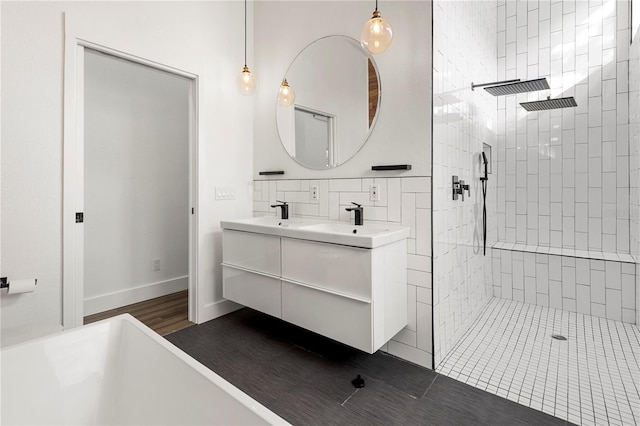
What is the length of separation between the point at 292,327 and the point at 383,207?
1.30 meters

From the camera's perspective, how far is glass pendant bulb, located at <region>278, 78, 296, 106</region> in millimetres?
3051

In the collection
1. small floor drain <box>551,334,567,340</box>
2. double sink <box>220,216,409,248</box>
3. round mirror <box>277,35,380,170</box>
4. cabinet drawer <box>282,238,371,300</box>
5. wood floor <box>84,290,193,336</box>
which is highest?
round mirror <box>277,35,380,170</box>

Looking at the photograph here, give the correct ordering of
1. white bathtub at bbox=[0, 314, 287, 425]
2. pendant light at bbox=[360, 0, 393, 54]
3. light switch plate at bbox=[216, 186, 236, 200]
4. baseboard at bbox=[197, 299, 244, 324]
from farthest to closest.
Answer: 1. light switch plate at bbox=[216, 186, 236, 200]
2. baseboard at bbox=[197, 299, 244, 324]
3. pendant light at bbox=[360, 0, 393, 54]
4. white bathtub at bbox=[0, 314, 287, 425]

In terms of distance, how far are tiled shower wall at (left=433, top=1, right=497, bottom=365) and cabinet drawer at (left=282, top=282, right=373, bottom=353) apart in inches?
22.6

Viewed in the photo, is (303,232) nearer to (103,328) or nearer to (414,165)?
(414,165)

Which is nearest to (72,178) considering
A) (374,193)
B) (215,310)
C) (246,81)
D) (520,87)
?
(246,81)

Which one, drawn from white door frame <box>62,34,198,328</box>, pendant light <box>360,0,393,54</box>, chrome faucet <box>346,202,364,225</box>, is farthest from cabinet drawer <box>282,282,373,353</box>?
pendant light <box>360,0,393,54</box>

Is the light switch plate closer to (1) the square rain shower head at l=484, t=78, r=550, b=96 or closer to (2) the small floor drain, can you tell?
(1) the square rain shower head at l=484, t=78, r=550, b=96

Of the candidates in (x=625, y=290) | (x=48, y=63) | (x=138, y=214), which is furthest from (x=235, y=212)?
(x=625, y=290)

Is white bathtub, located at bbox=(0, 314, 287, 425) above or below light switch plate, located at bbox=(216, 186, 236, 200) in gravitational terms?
below

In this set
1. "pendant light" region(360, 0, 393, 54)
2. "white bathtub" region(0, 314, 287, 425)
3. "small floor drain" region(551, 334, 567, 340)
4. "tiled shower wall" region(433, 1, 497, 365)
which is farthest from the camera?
"small floor drain" region(551, 334, 567, 340)

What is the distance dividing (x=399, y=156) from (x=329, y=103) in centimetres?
81

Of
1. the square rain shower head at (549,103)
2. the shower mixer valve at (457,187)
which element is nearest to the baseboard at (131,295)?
the shower mixer valve at (457,187)

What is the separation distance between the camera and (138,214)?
11.8 ft
